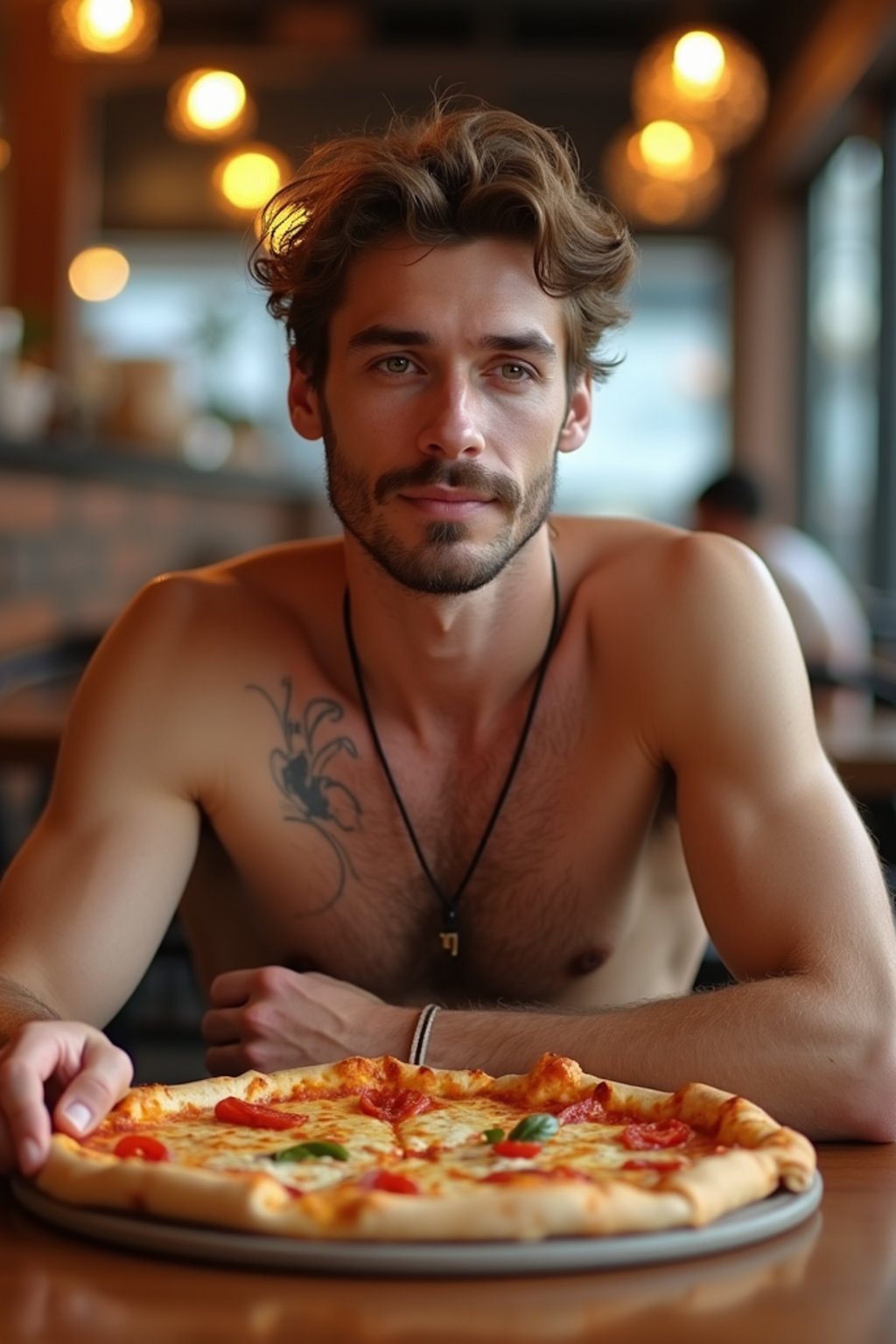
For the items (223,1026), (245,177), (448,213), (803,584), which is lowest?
(223,1026)

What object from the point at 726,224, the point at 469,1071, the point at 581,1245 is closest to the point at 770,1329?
the point at 581,1245

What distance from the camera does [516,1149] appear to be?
3.59ft

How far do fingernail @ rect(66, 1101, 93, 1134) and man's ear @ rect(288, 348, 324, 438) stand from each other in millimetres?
948

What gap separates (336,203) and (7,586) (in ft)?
11.6

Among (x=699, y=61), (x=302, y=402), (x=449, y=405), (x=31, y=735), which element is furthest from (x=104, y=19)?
(x=449, y=405)

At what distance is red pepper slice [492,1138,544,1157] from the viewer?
1.09 m

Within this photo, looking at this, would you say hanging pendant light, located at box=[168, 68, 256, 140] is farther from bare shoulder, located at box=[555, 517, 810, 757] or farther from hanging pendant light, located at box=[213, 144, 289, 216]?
bare shoulder, located at box=[555, 517, 810, 757]

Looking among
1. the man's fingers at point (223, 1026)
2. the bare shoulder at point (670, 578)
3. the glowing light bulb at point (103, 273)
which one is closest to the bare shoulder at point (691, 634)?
the bare shoulder at point (670, 578)

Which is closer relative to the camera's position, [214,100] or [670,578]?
[670,578]

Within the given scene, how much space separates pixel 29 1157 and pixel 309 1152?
171 millimetres

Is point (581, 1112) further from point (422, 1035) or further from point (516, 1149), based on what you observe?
point (422, 1035)

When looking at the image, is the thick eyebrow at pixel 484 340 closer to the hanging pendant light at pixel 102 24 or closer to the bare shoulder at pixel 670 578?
the bare shoulder at pixel 670 578

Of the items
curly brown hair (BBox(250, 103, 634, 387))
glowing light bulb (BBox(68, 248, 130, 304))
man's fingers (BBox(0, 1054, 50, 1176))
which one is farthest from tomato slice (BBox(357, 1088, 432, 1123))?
glowing light bulb (BBox(68, 248, 130, 304))

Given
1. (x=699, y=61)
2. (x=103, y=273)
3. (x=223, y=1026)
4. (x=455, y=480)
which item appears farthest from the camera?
(x=103, y=273)
